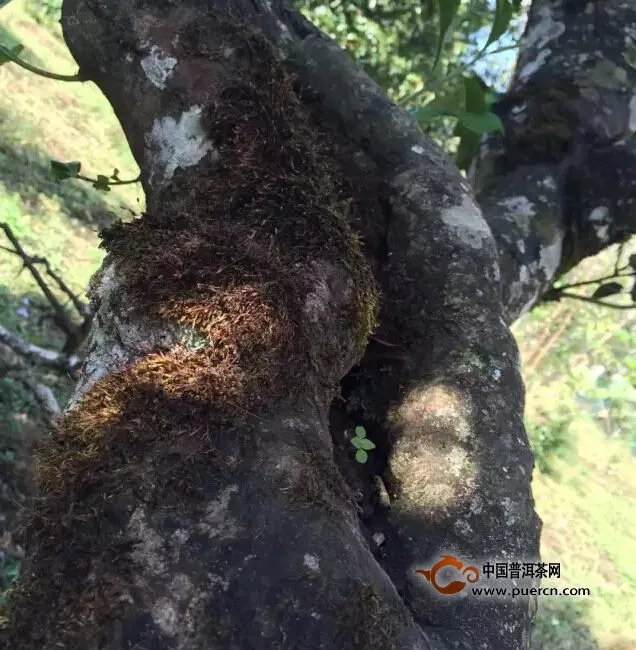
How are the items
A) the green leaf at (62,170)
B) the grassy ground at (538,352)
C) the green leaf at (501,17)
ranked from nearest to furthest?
the green leaf at (62,170) < the green leaf at (501,17) < the grassy ground at (538,352)

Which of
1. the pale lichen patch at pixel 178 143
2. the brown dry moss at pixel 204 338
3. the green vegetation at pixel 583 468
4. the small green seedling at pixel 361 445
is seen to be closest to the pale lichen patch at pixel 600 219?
the brown dry moss at pixel 204 338

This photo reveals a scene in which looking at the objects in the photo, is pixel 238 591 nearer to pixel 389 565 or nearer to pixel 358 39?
pixel 389 565

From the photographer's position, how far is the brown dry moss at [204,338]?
742 mm

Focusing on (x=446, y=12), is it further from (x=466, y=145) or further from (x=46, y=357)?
(x=46, y=357)

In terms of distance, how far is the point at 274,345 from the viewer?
0.92 m

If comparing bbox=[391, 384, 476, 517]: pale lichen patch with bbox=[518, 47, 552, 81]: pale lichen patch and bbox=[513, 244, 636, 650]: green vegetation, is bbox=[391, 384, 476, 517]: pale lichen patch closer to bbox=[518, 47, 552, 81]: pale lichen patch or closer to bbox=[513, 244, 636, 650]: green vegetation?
bbox=[518, 47, 552, 81]: pale lichen patch

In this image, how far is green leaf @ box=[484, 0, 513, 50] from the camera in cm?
170

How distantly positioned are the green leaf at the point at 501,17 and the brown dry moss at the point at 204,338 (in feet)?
2.66

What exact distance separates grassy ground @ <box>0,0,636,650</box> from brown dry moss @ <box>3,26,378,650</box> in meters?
2.02

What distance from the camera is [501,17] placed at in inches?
68.4

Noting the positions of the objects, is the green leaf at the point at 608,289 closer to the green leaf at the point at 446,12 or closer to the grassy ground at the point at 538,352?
the green leaf at the point at 446,12

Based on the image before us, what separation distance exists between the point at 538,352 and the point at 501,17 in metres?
6.97

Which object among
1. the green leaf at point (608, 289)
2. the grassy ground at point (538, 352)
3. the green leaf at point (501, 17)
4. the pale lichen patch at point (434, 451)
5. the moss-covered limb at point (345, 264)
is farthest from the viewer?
the grassy ground at point (538, 352)

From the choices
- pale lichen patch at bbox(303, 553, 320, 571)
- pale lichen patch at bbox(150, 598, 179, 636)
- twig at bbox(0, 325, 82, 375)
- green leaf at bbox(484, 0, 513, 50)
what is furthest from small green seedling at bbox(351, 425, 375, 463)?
green leaf at bbox(484, 0, 513, 50)
